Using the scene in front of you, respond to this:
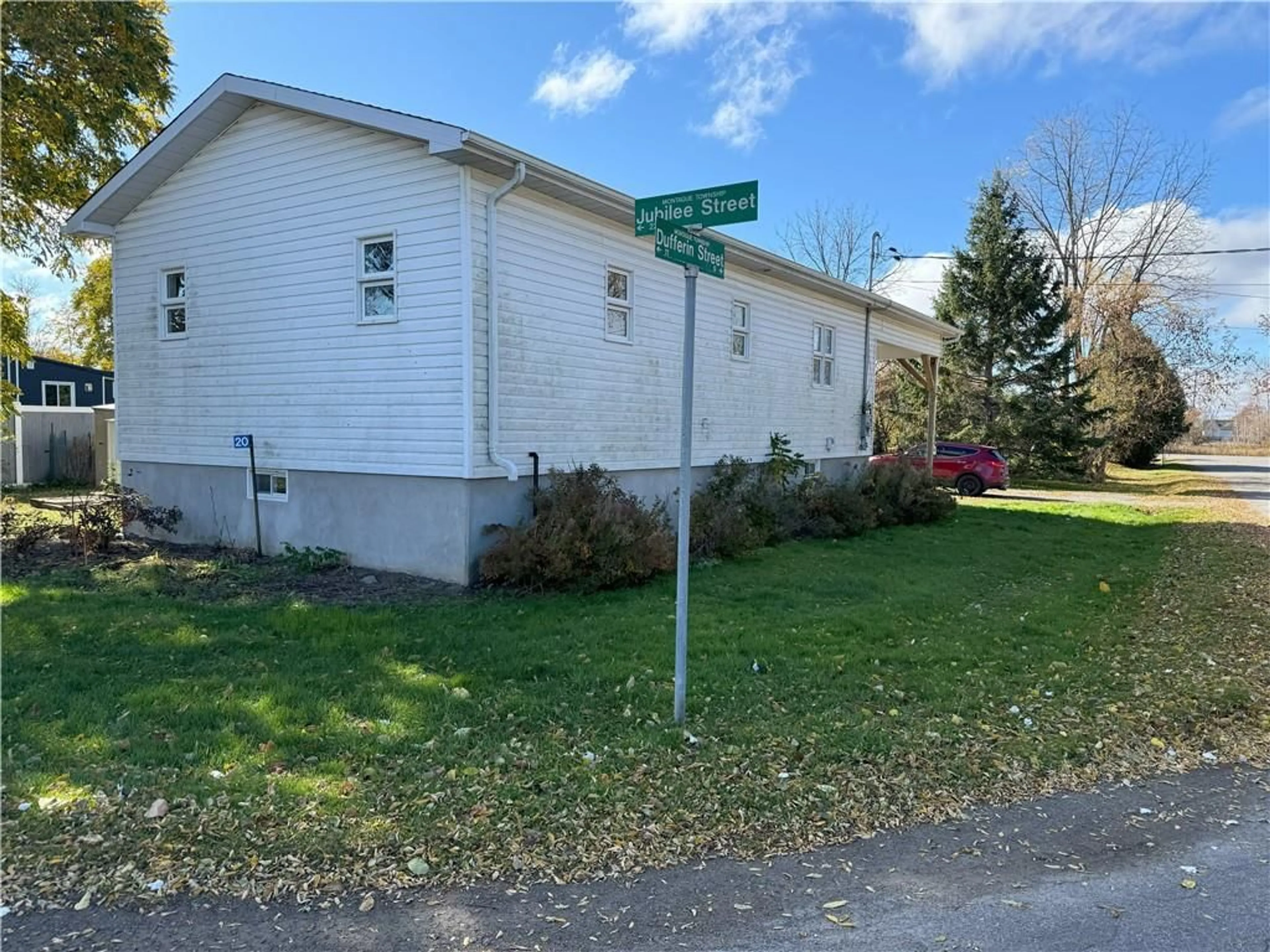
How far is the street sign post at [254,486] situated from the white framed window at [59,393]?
19645mm

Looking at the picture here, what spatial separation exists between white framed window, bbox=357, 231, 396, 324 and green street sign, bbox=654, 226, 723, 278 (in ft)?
17.3

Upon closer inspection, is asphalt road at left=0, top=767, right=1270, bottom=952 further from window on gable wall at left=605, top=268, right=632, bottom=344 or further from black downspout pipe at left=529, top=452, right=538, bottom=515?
window on gable wall at left=605, top=268, right=632, bottom=344

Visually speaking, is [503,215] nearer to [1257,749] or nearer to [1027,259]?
[1257,749]

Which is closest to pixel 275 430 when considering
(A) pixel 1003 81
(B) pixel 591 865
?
(B) pixel 591 865

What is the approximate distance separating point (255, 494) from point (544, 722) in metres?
6.74

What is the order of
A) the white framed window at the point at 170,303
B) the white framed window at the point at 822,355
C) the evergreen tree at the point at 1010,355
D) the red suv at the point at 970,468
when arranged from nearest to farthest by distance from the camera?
the white framed window at the point at 170,303 < the white framed window at the point at 822,355 < the red suv at the point at 970,468 < the evergreen tree at the point at 1010,355

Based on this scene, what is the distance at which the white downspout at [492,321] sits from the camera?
27.4 ft

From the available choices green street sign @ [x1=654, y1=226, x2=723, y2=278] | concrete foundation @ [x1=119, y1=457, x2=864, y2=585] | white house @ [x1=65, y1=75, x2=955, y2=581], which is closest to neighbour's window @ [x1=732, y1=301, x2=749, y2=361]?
white house @ [x1=65, y1=75, x2=955, y2=581]

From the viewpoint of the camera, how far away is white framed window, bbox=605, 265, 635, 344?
33.8ft

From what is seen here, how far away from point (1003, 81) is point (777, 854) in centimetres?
1555

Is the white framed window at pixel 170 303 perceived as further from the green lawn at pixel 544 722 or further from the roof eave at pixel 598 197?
the roof eave at pixel 598 197

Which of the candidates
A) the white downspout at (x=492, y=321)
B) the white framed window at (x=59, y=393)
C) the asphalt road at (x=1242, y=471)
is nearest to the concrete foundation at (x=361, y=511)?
the white downspout at (x=492, y=321)

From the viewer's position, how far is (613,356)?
1043cm

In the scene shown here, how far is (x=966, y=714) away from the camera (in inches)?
191
